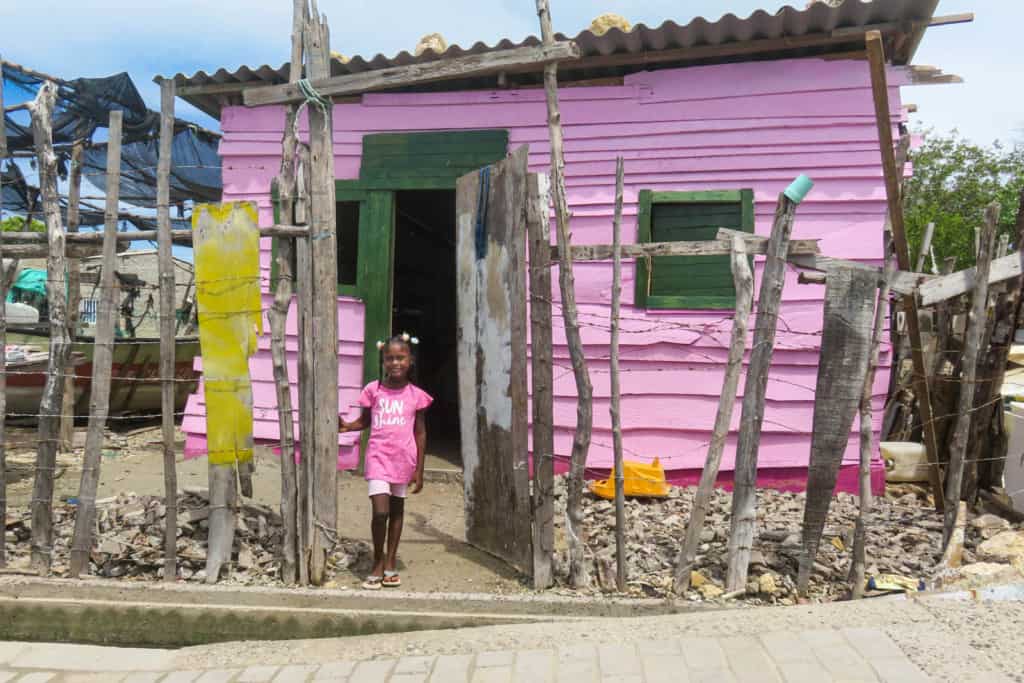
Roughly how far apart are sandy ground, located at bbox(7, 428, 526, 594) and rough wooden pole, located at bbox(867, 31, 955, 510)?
9.67 ft

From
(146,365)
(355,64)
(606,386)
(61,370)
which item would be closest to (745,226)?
(606,386)

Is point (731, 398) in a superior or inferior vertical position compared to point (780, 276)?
inferior

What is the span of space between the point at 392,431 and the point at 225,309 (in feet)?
3.88

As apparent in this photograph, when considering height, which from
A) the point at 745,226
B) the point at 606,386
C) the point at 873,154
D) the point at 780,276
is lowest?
the point at 606,386

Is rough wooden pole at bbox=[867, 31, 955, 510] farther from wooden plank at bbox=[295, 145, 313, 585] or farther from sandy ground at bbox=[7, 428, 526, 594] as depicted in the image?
wooden plank at bbox=[295, 145, 313, 585]

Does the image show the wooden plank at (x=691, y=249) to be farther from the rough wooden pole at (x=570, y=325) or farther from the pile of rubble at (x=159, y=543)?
the pile of rubble at (x=159, y=543)

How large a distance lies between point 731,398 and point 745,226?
9.43 feet

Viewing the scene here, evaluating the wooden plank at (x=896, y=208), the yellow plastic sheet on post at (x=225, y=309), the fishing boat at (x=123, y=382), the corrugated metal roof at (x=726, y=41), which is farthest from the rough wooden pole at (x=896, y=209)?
the fishing boat at (x=123, y=382)

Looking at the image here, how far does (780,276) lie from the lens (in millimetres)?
3762

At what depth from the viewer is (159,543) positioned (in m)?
4.45

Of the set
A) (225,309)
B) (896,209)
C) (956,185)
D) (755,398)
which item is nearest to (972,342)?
(896,209)

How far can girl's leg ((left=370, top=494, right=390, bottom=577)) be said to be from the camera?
419 cm

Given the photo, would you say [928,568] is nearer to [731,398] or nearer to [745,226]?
[731,398]

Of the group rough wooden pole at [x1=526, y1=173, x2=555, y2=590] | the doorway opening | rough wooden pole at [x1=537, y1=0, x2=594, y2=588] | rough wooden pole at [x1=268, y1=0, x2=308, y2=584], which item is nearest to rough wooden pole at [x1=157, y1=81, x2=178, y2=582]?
rough wooden pole at [x1=268, y1=0, x2=308, y2=584]
